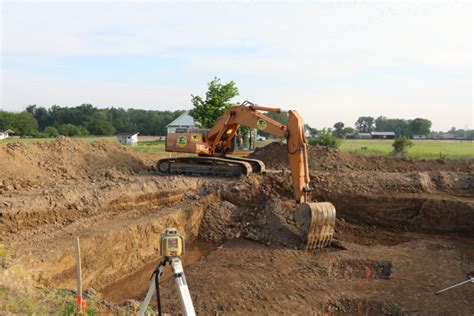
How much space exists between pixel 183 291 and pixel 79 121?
3121 inches

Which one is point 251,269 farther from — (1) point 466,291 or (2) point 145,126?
(2) point 145,126

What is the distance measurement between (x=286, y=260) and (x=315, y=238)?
117cm

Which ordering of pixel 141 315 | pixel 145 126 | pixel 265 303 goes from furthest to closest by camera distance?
1. pixel 145 126
2. pixel 265 303
3. pixel 141 315

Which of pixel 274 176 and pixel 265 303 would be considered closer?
pixel 265 303

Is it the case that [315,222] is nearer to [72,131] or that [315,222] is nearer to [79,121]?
[72,131]

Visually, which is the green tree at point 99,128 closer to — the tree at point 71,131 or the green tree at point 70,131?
the tree at point 71,131

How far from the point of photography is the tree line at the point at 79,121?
197 feet

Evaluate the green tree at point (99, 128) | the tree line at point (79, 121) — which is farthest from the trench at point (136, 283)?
the green tree at point (99, 128)

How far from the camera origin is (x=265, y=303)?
714 cm

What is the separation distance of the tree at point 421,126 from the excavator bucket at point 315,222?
3203 inches

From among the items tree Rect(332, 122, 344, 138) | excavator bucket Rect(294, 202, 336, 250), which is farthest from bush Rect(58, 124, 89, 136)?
excavator bucket Rect(294, 202, 336, 250)

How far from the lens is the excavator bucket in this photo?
9.81 meters

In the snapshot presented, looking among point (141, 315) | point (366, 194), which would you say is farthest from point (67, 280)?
point (366, 194)

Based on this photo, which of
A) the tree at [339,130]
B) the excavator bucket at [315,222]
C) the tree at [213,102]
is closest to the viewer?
the excavator bucket at [315,222]
